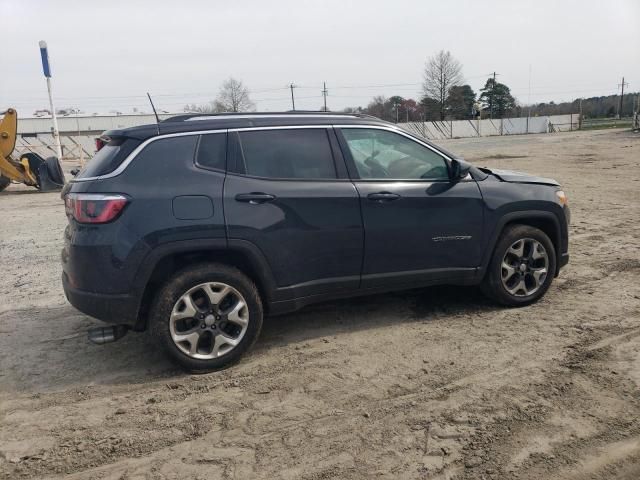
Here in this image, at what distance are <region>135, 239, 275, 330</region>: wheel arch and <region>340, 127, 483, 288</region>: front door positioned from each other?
0.89m

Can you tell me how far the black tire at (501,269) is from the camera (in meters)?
4.86

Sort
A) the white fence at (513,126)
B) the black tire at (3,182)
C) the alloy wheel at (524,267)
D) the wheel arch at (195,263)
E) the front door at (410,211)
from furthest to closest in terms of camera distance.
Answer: the white fence at (513,126) < the black tire at (3,182) < the alloy wheel at (524,267) < the front door at (410,211) < the wheel arch at (195,263)

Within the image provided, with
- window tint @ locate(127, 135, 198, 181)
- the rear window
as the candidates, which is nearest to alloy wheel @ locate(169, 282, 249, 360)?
window tint @ locate(127, 135, 198, 181)

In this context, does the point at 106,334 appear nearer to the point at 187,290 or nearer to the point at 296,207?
the point at 187,290

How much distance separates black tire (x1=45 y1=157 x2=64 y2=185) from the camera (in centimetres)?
1642

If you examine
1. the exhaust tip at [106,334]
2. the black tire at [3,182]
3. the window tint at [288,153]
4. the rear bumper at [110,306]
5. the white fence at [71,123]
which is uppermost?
the white fence at [71,123]

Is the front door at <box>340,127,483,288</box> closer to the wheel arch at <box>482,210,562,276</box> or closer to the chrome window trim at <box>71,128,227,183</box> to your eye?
the wheel arch at <box>482,210,562,276</box>

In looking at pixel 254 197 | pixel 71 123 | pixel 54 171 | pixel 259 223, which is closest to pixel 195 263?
pixel 259 223

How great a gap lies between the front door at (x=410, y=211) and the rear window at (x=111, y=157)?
68.1 inches

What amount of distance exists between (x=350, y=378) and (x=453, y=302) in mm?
1898

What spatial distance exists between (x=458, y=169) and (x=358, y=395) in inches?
88.3

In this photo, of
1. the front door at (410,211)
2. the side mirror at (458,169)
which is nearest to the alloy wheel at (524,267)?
the front door at (410,211)

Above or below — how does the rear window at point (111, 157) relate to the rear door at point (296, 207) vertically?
above

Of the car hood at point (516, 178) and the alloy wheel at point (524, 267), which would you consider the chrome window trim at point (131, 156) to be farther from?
the alloy wheel at point (524, 267)
